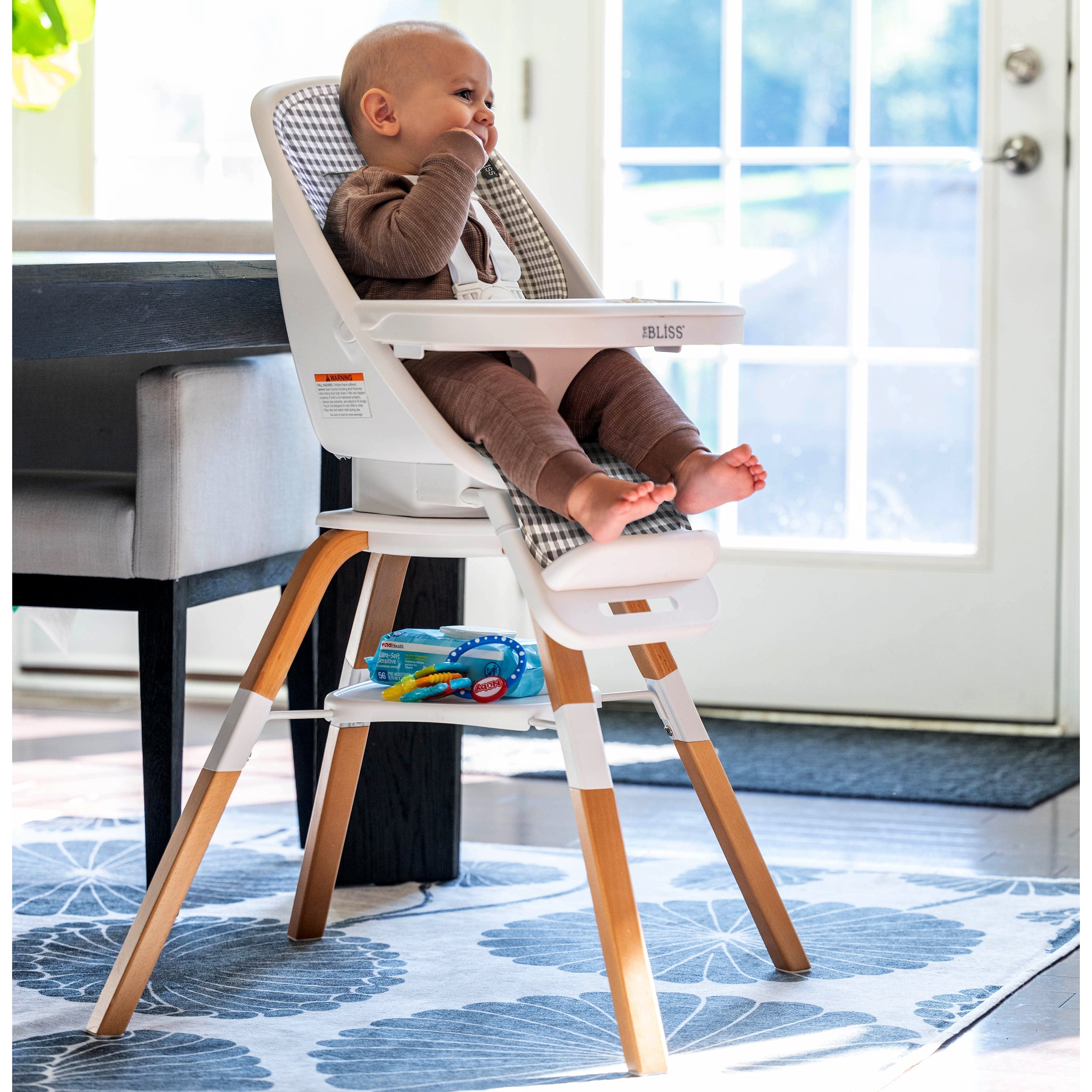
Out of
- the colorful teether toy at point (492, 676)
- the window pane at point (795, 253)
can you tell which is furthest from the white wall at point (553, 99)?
the colorful teether toy at point (492, 676)

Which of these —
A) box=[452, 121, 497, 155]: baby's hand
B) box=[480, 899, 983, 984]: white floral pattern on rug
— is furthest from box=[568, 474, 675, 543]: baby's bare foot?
box=[480, 899, 983, 984]: white floral pattern on rug

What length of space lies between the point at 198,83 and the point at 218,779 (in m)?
2.00

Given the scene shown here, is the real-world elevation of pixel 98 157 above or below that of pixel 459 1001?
above

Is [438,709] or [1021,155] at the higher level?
[1021,155]

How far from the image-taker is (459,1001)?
5.05ft

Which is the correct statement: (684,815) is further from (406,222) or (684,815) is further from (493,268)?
(406,222)

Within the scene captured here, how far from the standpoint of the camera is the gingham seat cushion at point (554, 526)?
1.36m

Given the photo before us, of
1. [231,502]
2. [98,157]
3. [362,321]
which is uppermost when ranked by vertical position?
[98,157]

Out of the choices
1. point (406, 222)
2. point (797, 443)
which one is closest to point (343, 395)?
point (406, 222)

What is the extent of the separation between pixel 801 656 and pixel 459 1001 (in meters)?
1.53

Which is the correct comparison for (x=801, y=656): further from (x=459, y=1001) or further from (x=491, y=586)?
(x=459, y=1001)

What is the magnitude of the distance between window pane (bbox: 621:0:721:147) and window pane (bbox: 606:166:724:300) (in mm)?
63

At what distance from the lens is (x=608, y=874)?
1363 millimetres

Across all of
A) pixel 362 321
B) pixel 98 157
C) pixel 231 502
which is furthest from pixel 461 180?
pixel 98 157
